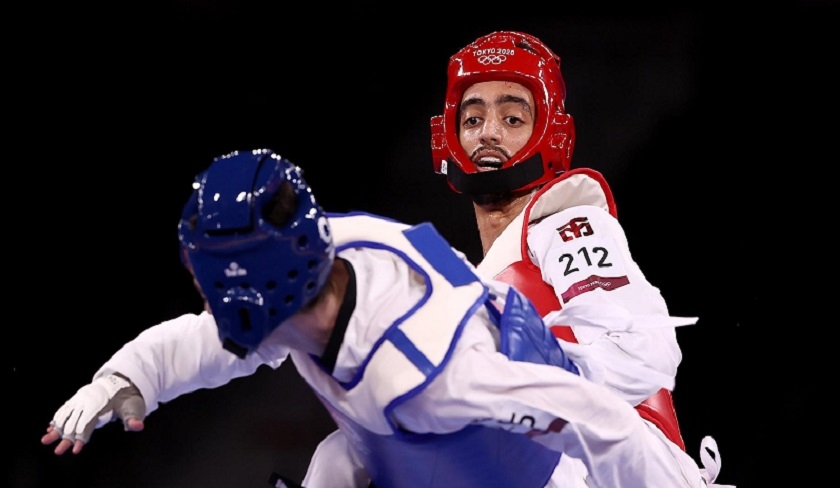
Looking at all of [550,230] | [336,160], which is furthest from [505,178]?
[336,160]

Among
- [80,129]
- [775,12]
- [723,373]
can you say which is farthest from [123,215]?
[775,12]

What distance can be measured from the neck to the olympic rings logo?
0.38 m

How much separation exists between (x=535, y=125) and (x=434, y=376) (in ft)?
4.91

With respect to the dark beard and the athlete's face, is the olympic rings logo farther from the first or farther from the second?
the dark beard

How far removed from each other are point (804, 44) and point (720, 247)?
2.63 ft

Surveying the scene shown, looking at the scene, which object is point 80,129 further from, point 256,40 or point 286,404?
point 286,404

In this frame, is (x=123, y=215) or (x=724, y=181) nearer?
(x=123, y=215)

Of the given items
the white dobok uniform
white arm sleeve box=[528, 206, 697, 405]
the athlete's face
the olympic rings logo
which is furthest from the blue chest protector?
the olympic rings logo

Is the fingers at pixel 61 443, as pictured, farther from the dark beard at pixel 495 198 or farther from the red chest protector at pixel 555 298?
the dark beard at pixel 495 198

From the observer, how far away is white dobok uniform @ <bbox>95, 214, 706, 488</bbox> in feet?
4.99

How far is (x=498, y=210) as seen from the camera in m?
2.86

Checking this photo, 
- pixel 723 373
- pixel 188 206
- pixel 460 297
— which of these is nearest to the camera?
pixel 188 206

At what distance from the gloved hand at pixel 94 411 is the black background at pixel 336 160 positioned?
148 centimetres

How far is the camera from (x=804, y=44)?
361 cm
